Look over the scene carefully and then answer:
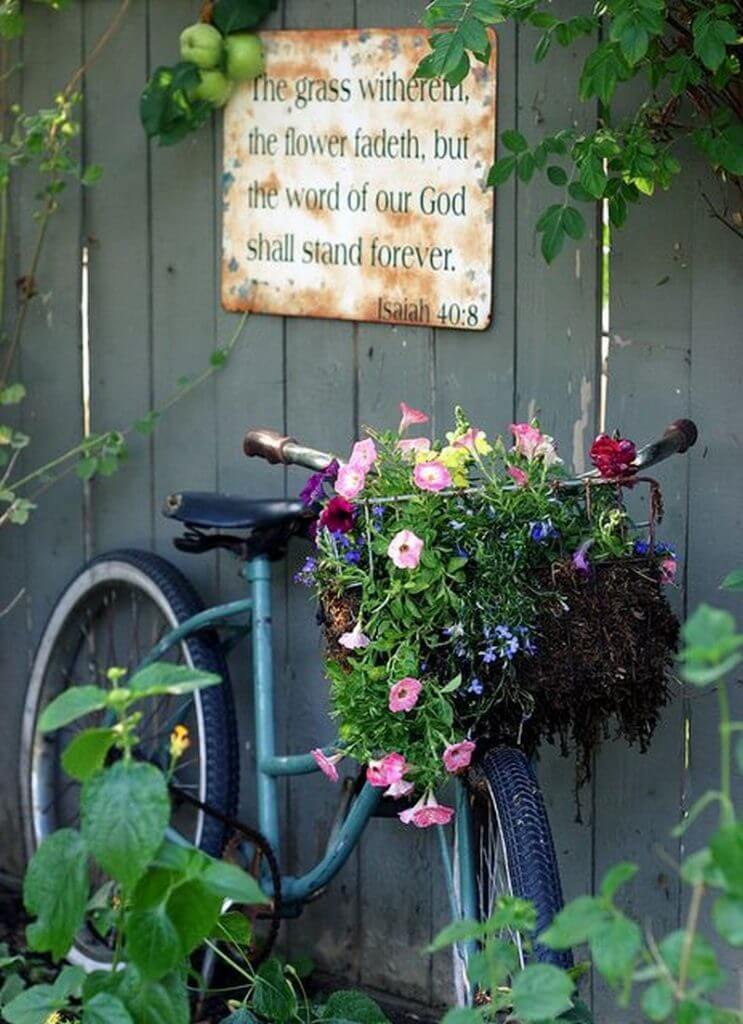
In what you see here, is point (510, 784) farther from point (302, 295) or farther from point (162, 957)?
point (302, 295)

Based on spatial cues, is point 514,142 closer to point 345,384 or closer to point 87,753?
point 345,384

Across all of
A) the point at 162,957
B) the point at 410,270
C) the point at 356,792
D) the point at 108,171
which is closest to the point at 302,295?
the point at 410,270

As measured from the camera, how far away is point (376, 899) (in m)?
3.85

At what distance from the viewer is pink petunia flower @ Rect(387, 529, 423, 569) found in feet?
8.87

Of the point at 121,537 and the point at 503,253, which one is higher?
the point at 503,253

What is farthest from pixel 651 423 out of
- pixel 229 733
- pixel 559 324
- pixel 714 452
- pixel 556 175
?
pixel 229 733

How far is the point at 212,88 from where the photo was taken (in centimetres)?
377

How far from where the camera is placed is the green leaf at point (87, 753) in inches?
81.5

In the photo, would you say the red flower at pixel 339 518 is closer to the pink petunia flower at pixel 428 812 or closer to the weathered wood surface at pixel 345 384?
the pink petunia flower at pixel 428 812

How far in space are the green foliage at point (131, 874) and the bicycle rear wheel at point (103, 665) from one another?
1672 mm

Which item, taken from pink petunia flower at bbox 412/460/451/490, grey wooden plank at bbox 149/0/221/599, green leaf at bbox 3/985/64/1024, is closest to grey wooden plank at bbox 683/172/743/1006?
pink petunia flower at bbox 412/460/451/490

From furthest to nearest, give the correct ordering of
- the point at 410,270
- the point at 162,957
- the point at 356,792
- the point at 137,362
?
the point at 137,362 < the point at 410,270 < the point at 356,792 < the point at 162,957

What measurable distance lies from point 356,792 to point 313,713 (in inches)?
20.9

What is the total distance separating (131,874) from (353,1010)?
1030 millimetres
